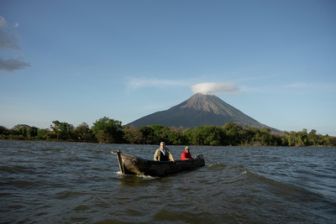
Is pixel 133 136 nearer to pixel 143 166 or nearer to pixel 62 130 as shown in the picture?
pixel 62 130

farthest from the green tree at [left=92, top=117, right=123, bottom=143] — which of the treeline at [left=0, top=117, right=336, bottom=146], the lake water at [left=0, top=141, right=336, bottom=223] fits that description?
the lake water at [left=0, top=141, right=336, bottom=223]

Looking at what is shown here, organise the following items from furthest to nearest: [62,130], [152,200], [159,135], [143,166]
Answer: [159,135], [62,130], [143,166], [152,200]

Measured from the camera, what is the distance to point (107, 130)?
306ft

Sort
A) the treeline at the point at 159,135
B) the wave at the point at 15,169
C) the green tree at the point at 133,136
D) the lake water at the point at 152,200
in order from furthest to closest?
the green tree at the point at 133,136
the treeline at the point at 159,135
the wave at the point at 15,169
the lake water at the point at 152,200

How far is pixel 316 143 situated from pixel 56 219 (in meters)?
137

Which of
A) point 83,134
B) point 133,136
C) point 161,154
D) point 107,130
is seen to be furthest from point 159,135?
point 161,154

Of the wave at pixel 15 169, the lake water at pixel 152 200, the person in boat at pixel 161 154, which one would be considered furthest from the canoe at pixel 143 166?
the wave at pixel 15 169

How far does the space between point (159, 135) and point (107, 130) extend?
1609 cm

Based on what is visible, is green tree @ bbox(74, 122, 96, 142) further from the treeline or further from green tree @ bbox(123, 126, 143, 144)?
green tree @ bbox(123, 126, 143, 144)

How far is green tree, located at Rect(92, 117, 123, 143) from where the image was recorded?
9188 centimetres

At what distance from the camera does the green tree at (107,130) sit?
91.9 meters

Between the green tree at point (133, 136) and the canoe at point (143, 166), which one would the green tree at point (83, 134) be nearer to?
the green tree at point (133, 136)

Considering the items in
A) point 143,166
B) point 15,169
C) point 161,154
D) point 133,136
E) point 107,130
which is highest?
point 107,130

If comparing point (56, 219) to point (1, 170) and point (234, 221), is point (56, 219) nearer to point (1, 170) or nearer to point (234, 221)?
point (234, 221)
